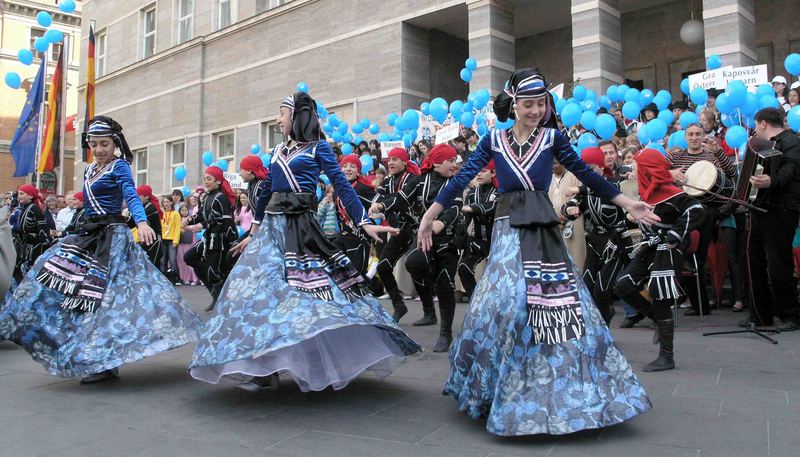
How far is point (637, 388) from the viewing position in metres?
3.68

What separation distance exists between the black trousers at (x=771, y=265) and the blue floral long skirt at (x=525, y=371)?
4003 millimetres

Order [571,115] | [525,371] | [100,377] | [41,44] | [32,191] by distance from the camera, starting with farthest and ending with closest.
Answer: [41,44] < [571,115] < [32,191] < [100,377] < [525,371]

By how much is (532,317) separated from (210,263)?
256 inches

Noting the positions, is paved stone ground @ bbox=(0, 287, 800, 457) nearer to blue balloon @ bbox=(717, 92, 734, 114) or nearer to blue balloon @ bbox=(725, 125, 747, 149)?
blue balloon @ bbox=(725, 125, 747, 149)

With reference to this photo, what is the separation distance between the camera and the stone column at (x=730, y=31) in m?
12.9

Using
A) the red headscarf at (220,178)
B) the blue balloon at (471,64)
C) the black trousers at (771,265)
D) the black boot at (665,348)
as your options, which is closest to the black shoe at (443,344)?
the black boot at (665,348)

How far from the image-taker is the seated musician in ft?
24.4

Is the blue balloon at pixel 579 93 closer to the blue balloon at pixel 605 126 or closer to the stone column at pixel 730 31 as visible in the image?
the blue balloon at pixel 605 126

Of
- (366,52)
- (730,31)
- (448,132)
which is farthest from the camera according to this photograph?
(366,52)

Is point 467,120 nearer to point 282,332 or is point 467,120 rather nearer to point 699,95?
point 699,95

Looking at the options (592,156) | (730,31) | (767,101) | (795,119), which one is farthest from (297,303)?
(730,31)

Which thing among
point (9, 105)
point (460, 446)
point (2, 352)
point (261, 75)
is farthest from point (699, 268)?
point (9, 105)

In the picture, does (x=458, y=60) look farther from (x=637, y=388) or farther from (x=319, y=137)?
(x=637, y=388)

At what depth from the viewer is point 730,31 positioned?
42.6 ft
